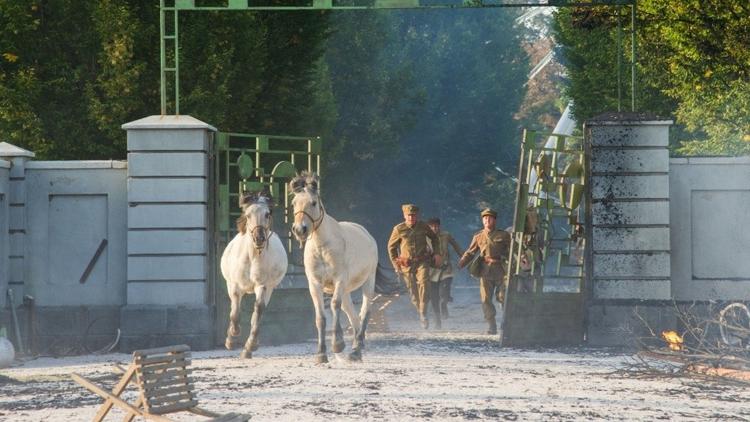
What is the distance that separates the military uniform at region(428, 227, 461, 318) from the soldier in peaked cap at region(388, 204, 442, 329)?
31cm

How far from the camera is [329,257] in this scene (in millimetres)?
21062

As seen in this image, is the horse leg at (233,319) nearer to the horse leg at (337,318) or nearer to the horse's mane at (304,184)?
the horse leg at (337,318)

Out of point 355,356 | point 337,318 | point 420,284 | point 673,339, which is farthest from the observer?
point 420,284

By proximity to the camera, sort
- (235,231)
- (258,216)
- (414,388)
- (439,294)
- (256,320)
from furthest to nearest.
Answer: (439,294)
(235,231)
(256,320)
(258,216)
(414,388)

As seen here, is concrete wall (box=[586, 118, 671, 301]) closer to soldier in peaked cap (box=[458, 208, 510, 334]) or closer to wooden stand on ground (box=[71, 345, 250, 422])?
soldier in peaked cap (box=[458, 208, 510, 334])

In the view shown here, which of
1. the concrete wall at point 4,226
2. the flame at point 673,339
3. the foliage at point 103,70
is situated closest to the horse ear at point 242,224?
the concrete wall at point 4,226

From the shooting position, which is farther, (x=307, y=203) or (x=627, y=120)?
(x=627, y=120)

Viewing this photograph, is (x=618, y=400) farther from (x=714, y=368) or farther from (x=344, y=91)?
(x=344, y=91)

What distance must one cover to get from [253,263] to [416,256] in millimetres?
6816

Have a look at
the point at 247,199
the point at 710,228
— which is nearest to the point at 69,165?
the point at 247,199

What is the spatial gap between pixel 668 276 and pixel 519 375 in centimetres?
536

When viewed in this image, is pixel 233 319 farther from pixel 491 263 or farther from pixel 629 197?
pixel 491 263

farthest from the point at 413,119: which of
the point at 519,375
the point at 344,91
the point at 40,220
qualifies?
the point at 519,375

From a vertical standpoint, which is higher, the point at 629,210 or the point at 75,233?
the point at 629,210
